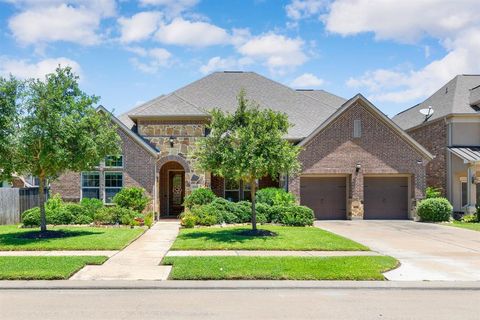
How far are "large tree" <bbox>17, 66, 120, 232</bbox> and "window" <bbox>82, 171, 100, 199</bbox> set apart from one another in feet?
21.6

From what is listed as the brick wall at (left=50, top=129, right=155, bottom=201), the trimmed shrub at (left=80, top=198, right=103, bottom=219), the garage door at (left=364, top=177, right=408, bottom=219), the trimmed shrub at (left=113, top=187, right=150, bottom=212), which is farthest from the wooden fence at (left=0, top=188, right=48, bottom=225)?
the garage door at (left=364, top=177, right=408, bottom=219)

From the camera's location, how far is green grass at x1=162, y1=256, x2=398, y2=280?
32.7 ft

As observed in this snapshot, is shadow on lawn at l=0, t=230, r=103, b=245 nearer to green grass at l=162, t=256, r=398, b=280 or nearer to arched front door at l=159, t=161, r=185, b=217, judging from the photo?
green grass at l=162, t=256, r=398, b=280

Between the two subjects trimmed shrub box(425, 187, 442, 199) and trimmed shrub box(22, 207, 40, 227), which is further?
trimmed shrub box(425, 187, 442, 199)

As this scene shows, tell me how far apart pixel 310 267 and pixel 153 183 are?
1388 centimetres

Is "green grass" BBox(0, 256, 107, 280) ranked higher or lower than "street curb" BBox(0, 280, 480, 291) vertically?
higher

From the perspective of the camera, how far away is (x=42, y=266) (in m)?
10.8

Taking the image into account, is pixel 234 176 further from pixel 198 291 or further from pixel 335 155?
pixel 335 155

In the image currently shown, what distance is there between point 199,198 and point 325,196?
7.27m

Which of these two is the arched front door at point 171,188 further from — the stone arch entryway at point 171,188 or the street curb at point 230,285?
the street curb at point 230,285

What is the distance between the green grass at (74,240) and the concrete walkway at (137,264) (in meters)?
0.55

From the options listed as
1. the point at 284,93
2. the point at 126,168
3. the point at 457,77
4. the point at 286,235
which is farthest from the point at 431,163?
the point at 126,168

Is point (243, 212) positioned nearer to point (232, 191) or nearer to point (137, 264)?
point (232, 191)

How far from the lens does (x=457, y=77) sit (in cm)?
3097
